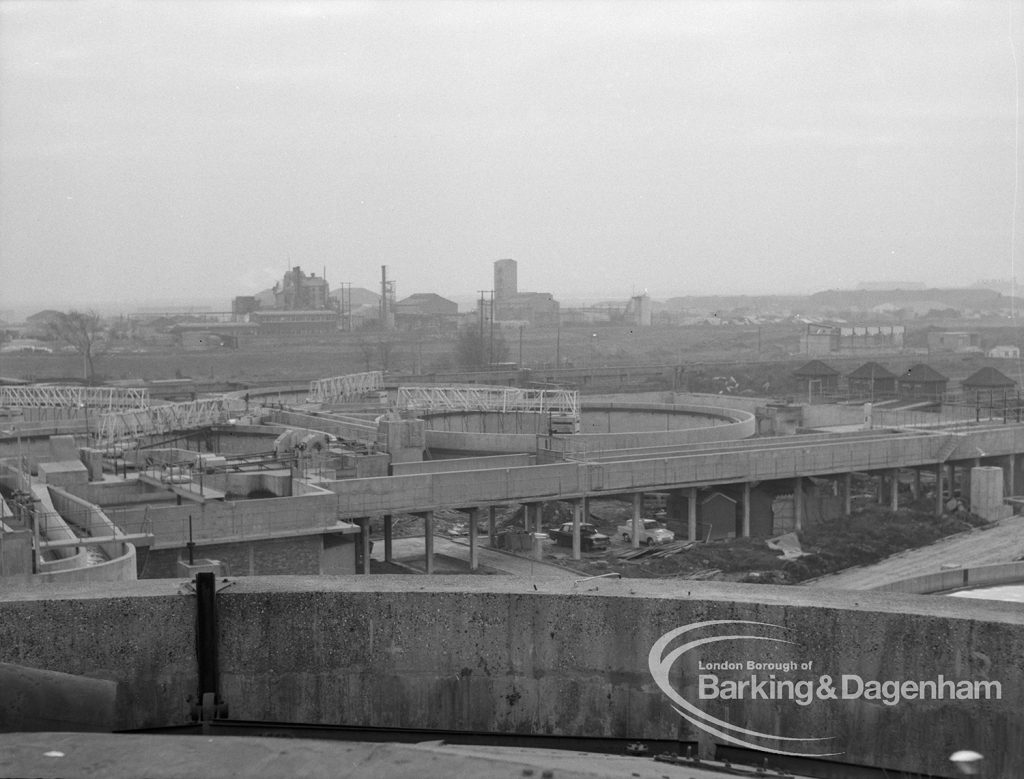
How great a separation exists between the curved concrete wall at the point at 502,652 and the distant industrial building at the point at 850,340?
71.7 m

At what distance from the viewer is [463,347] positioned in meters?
70.2

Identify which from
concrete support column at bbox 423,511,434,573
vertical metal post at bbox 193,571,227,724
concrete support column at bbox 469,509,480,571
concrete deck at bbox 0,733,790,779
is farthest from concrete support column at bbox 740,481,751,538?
concrete deck at bbox 0,733,790,779

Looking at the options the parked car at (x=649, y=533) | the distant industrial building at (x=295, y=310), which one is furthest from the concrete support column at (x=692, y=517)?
the distant industrial building at (x=295, y=310)

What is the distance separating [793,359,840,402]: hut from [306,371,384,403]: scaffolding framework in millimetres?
17096

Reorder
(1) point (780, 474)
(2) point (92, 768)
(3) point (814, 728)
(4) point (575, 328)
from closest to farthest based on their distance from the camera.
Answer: (2) point (92, 768) < (3) point (814, 728) < (1) point (780, 474) < (4) point (575, 328)

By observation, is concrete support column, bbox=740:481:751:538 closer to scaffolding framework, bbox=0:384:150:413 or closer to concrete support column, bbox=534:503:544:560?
concrete support column, bbox=534:503:544:560

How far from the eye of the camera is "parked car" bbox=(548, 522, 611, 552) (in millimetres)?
21281

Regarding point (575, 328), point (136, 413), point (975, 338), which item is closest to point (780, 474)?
point (136, 413)

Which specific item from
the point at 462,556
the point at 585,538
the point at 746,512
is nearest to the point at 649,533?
the point at 585,538

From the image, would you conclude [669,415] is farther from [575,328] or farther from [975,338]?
[575,328]

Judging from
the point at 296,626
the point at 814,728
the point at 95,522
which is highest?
the point at 296,626

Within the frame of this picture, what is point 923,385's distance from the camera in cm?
4203

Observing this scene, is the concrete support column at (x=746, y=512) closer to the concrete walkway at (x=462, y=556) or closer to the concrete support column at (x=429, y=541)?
the concrete walkway at (x=462, y=556)

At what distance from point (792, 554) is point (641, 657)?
16722 mm
